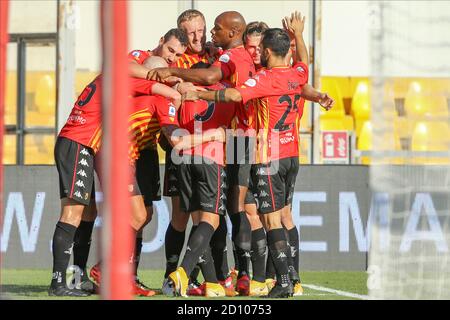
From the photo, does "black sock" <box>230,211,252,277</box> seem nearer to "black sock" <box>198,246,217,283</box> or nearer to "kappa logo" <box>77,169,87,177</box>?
"black sock" <box>198,246,217,283</box>

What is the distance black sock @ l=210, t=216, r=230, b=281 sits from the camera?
387 inches

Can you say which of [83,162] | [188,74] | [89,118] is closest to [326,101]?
[188,74]

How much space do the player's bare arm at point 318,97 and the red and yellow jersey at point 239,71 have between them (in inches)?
23.1

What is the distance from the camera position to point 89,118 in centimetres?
936

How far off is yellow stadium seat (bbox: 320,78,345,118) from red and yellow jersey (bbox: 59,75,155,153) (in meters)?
9.99

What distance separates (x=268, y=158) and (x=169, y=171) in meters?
0.98

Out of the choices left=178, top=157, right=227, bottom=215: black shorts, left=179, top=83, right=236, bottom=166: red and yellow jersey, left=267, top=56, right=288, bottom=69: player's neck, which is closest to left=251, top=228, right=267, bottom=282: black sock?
left=178, top=157, right=227, bottom=215: black shorts

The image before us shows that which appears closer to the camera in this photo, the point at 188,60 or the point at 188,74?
the point at 188,74

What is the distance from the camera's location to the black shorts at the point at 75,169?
9211mm

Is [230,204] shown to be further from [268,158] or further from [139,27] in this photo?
[139,27]

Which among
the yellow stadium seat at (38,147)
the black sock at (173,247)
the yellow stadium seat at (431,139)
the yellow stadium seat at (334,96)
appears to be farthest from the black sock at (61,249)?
the yellow stadium seat at (334,96)

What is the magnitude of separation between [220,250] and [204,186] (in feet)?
2.96

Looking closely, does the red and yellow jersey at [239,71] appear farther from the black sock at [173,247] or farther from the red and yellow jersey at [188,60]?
the black sock at [173,247]

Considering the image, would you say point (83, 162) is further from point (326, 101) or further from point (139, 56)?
point (326, 101)
